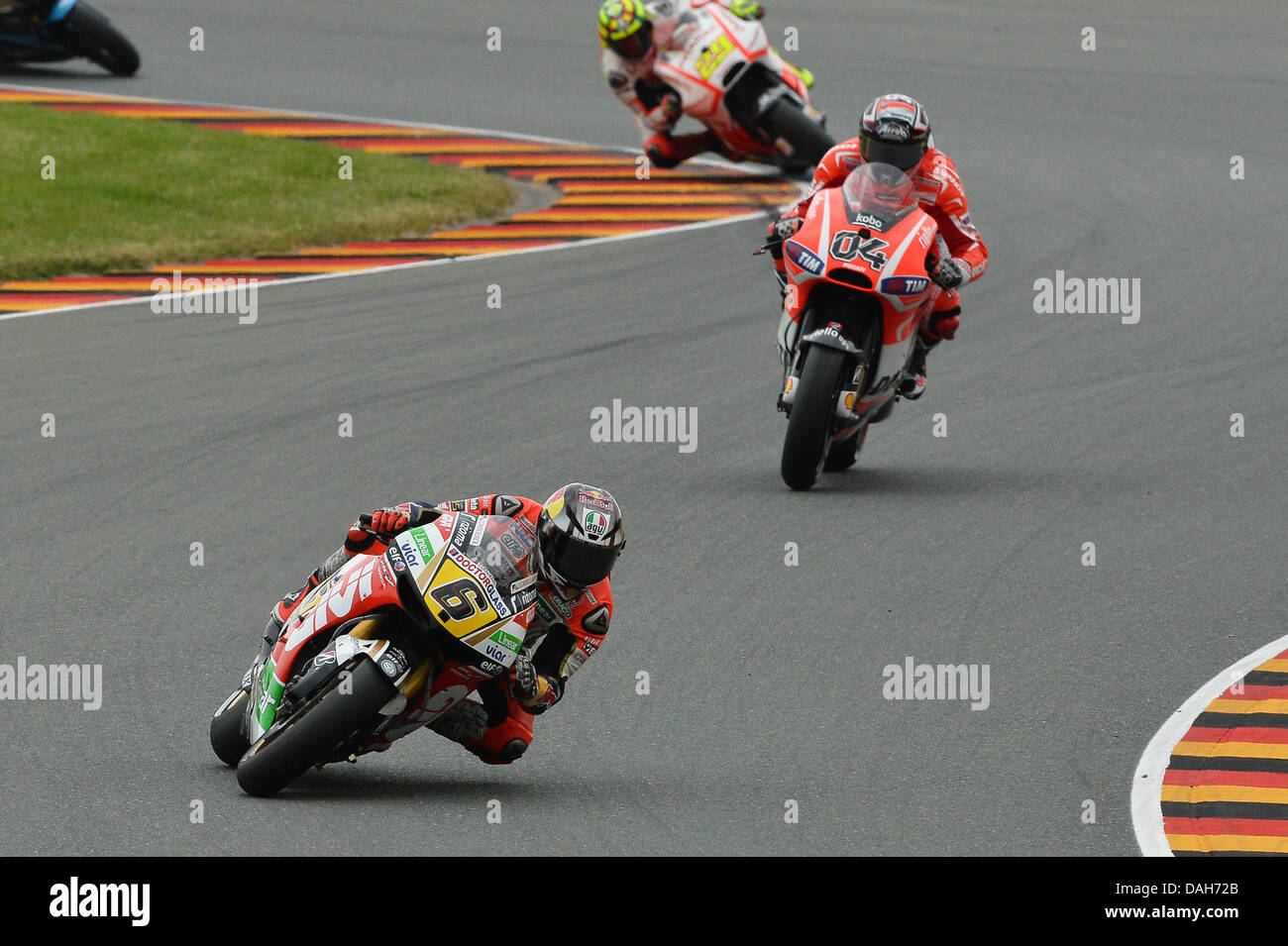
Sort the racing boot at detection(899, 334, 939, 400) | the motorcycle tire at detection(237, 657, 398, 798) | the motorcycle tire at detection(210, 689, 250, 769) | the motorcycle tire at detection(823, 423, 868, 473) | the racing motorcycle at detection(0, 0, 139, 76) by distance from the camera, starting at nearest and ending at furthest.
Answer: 1. the motorcycle tire at detection(237, 657, 398, 798)
2. the motorcycle tire at detection(210, 689, 250, 769)
3. the racing boot at detection(899, 334, 939, 400)
4. the motorcycle tire at detection(823, 423, 868, 473)
5. the racing motorcycle at detection(0, 0, 139, 76)

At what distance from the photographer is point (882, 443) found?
490 inches

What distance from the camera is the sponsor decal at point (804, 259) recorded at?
10.8m

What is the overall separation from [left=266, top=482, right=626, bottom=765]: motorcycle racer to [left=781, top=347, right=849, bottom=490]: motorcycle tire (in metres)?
3.58

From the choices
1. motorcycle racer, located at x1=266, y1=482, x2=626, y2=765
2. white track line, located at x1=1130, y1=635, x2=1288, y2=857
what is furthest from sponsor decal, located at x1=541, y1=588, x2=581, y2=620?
white track line, located at x1=1130, y1=635, x2=1288, y2=857

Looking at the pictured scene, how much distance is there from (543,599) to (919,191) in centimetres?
508

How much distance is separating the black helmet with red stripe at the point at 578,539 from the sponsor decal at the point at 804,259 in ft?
13.9

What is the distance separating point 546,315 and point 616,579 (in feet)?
16.4

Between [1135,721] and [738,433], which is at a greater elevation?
[738,433]

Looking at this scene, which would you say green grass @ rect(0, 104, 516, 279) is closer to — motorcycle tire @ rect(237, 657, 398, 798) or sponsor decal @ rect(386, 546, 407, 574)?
sponsor decal @ rect(386, 546, 407, 574)

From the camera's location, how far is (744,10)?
17688 mm

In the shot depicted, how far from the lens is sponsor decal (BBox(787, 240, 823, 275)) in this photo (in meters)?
10.8

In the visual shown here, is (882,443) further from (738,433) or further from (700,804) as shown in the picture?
(700,804)

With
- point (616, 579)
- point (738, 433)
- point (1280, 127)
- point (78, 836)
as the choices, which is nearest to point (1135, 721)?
point (616, 579)

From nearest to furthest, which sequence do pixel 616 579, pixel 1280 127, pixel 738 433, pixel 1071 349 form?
pixel 616 579
pixel 738 433
pixel 1071 349
pixel 1280 127
